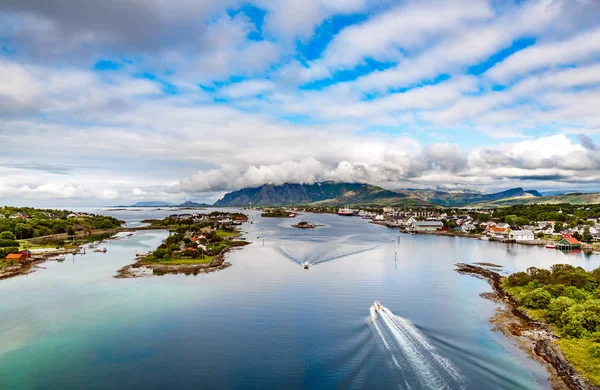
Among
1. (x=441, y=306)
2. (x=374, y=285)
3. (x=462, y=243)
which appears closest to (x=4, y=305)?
(x=374, y=285)

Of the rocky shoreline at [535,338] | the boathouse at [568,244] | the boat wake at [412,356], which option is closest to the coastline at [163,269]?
the boat wake at [412,356]

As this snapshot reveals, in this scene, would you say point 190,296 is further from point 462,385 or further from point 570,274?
point 570,274

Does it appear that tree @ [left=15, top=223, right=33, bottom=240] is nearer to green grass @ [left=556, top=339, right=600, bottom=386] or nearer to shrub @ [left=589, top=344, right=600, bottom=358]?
green grass @ [left=556, top=339, right=600, bottom=386]

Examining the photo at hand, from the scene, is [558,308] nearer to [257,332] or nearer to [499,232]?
[257,332]

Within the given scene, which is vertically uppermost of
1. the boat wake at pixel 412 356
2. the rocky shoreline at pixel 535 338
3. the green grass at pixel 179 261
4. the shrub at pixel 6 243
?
the shrub at pixel 6 243

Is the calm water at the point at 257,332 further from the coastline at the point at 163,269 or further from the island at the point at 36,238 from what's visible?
the island at the point at 36,238

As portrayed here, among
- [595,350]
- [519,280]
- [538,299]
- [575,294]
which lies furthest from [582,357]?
[519,280]

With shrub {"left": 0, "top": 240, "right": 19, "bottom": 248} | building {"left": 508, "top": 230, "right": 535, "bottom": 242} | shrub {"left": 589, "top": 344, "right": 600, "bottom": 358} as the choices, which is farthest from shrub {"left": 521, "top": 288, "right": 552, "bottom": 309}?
shrub {"left": 0, "top": 240, "right": 19, "bottom": 248}
